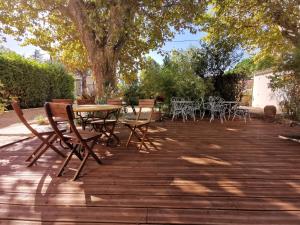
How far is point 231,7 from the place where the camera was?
26.6 ft

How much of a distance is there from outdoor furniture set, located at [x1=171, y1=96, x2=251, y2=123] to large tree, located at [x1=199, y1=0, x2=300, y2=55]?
2.42m

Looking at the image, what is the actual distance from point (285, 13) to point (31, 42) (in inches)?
374

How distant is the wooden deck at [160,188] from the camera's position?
1.85 metres

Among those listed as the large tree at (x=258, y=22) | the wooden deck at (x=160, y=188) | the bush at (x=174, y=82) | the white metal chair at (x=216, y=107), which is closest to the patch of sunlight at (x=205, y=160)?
the wooden deck at (x=160, y=188)

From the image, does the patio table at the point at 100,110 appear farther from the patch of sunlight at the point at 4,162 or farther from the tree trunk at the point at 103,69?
the tree trunk at the point at 103,69

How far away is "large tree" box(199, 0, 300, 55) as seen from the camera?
682cm

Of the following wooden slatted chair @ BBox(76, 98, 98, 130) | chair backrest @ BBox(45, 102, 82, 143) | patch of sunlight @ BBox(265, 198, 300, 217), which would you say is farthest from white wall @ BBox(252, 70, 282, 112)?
chair backrest @ BBox(45, 102, 82, 143)

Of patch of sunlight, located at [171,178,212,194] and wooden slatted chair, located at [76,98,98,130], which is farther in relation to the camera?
wooden slatted chair, located at [76,98,98,130]

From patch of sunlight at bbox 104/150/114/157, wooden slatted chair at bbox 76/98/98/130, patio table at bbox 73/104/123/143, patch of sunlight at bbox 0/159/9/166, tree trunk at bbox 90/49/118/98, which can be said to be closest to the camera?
patch of sunlight at bbox 0/159/9/166

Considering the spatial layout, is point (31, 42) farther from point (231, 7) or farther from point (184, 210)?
point (184, 210)

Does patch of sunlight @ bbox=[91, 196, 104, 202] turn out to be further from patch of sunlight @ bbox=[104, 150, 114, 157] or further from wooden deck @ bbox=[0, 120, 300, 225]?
patch of sunlight @ bbox=[104, 150, 114, 157]

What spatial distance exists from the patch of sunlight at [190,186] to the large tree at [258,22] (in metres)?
6.05

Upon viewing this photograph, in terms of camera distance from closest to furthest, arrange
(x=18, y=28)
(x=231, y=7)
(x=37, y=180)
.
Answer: (x=37, y=180) < (x=18, y=28) < (x=231, y=7)

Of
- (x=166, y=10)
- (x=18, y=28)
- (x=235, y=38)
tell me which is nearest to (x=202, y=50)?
(x=235, y=38)
